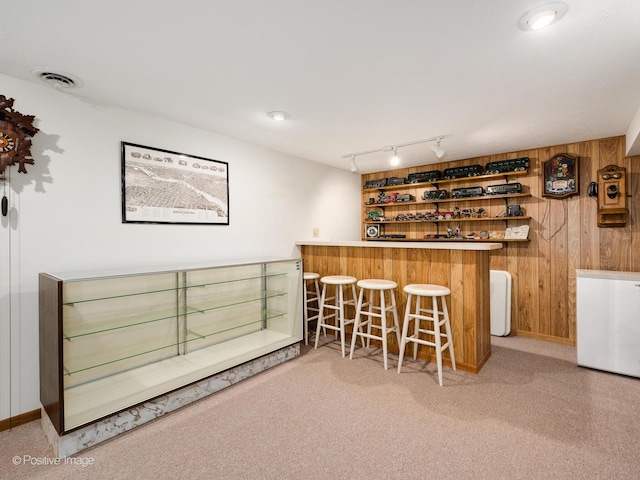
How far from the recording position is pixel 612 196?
3.24 metres

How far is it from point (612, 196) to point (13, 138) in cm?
504

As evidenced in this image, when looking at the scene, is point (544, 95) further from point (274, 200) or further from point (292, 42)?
point (274, 200)

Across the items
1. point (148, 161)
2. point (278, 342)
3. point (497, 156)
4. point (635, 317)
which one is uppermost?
point (497, 156)

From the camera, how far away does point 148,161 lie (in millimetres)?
2723

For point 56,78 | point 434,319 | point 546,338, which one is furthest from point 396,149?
point 56,78

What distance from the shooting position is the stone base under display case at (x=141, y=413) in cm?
186

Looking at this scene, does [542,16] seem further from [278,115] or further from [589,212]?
[589,212]

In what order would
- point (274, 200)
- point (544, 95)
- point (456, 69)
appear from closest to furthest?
1. point (456, 69)
2. point (544, 95)
3. point (274, 200)

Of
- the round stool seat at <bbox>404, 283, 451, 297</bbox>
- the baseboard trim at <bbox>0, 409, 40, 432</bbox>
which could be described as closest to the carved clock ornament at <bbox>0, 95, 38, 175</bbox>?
the baseboard trim at <bbox>0, 409, 40, 432</bbox>

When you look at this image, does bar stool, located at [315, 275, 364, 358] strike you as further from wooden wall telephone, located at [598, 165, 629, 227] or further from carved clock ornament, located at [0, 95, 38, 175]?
wooden wall telephone, located at [598, 165, 629, 227]

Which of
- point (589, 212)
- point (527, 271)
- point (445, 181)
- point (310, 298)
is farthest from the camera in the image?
point (445, 181)

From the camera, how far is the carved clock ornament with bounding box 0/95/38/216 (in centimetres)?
202

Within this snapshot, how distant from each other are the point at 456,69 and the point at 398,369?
2.38 metres

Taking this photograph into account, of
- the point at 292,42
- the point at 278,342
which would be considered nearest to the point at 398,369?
the point at 278,342
